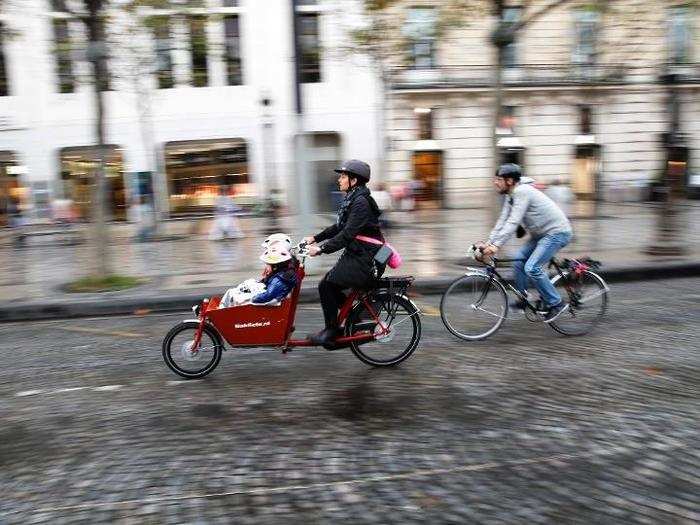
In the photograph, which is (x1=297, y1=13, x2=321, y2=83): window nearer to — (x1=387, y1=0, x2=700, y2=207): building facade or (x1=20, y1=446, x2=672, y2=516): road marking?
(x1=387, y1=0, x2=700, y2=207): building facade

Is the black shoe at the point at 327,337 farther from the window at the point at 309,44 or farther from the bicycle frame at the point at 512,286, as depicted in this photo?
the window at the point at 309,44

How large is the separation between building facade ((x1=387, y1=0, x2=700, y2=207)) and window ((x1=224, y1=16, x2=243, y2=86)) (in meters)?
6.00

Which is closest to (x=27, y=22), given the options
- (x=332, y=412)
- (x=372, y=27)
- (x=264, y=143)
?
(x=264, y=143)

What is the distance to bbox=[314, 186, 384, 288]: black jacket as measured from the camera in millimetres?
5492

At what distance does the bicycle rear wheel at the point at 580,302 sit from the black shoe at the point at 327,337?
2.39 m

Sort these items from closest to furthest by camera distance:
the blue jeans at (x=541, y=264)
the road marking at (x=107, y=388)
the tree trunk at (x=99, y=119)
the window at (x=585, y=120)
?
the road marking at (x=107, y=388), the blue jeans at (x=541, y=264), the tree trunk at (x=99, y=119), the window at (x=585, y=120)

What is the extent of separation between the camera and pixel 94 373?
5957mm

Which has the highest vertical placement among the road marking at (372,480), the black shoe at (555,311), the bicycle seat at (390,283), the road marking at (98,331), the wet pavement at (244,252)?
the bicycle seat at (390,283)

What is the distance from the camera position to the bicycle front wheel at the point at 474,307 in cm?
668

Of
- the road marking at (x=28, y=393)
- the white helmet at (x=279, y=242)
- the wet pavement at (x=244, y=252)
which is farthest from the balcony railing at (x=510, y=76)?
the road marking at (x=28, y=393)

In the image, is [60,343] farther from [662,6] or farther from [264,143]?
[264,143]

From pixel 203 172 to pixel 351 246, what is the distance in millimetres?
21350

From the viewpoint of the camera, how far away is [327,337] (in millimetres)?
5707

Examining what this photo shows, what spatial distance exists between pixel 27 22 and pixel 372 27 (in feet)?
51.8
